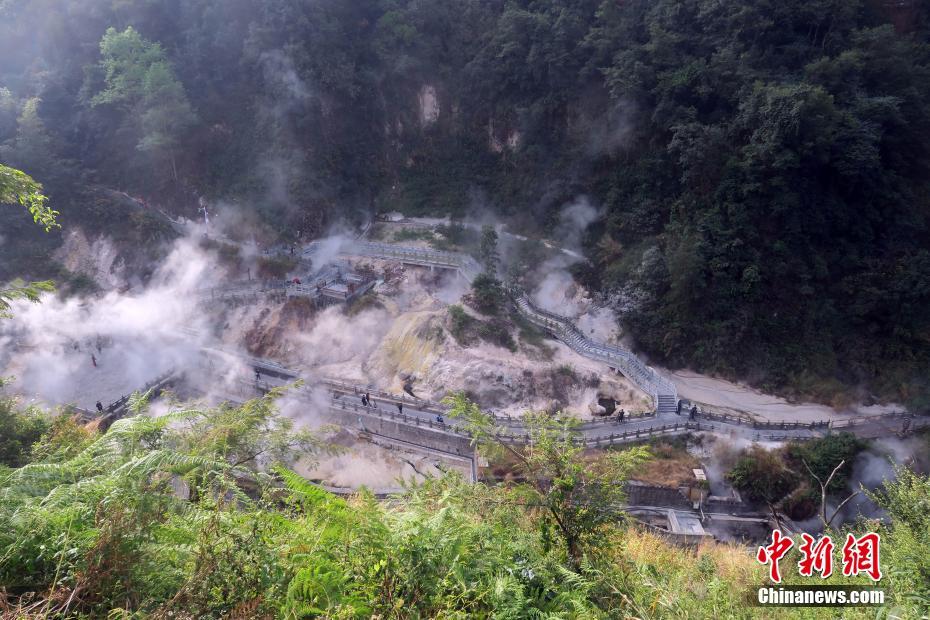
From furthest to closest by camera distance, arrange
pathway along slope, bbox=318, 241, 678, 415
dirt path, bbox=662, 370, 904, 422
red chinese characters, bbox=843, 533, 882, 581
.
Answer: pathway along slope, bbox=318, 241, 678, 415
dirt path, bbox=662, 370, 904, 422
red chinese characters, bbox=843, 533, 882, 581

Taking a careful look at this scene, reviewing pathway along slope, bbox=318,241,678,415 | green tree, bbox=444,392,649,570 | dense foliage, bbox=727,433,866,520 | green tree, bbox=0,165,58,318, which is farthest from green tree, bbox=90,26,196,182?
dense foliage, bbox=727,433,866,520

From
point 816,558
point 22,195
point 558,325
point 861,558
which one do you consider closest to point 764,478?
point 558,325

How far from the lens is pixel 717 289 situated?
1328 inches

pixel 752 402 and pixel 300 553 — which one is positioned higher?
pixel 300 553

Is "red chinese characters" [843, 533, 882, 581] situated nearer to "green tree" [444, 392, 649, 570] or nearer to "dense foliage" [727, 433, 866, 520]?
"green tree" [444, 392, 649, 570]

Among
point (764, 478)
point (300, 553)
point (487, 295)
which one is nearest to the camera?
point (300, 553)

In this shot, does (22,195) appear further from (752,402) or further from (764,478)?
(752,402)

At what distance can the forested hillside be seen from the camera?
3300cm

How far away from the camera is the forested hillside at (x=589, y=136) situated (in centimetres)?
3300

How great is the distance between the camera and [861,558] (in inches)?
372

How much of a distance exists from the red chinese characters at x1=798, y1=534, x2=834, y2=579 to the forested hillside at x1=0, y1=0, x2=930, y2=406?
25.9m

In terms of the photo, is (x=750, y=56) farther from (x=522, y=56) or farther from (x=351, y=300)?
(x=351, y=300)

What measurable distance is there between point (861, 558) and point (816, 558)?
0.89m

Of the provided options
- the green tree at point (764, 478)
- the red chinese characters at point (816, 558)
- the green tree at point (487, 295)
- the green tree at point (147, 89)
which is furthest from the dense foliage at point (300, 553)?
the green tree at point (147, 89)
